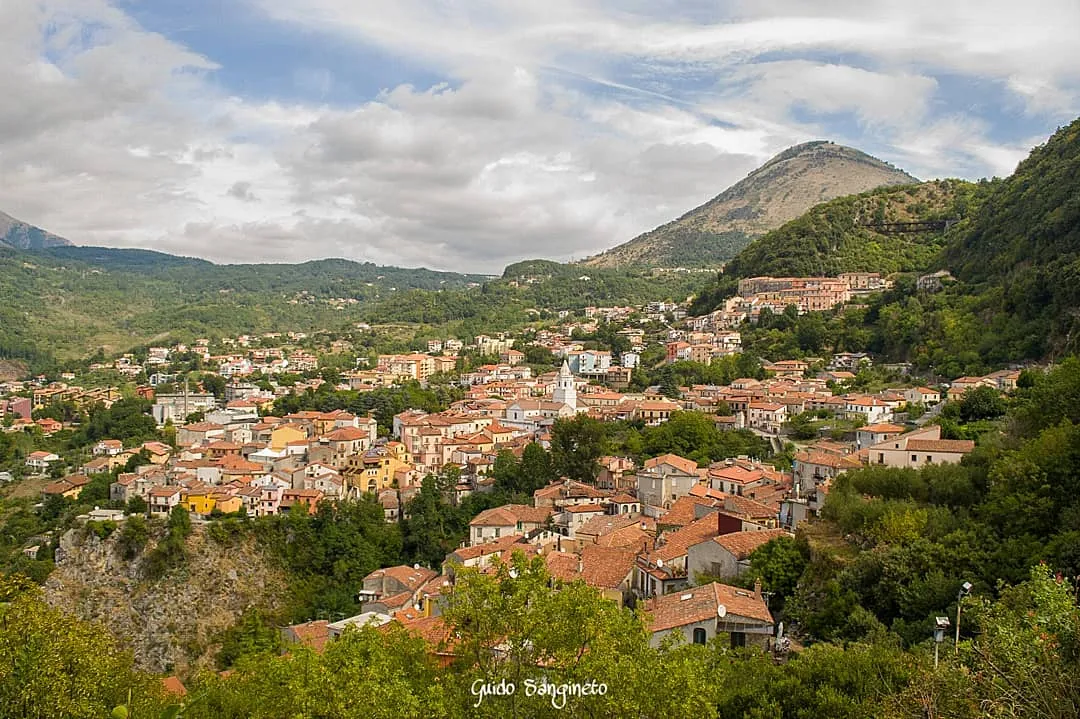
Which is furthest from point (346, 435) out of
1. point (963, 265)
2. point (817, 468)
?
point (963, 265)

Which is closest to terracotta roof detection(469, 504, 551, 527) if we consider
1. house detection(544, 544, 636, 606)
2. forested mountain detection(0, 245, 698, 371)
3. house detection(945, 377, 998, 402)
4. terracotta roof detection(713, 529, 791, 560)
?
house detection(544, 544, 636, 606)

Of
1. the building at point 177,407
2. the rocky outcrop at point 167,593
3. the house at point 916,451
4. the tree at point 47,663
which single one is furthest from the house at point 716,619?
the building at point 177,407

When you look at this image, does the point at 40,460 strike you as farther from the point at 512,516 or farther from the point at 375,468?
the point at 512,516

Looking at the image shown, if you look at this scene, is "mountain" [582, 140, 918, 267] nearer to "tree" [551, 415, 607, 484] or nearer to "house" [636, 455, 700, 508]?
"tree" [551, 415, 607, 484]

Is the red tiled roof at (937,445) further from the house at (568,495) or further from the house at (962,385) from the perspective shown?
the house at (568,495)

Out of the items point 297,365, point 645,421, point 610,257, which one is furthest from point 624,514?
point 610,257

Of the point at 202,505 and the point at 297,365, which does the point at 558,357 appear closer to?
the point at 297,365
